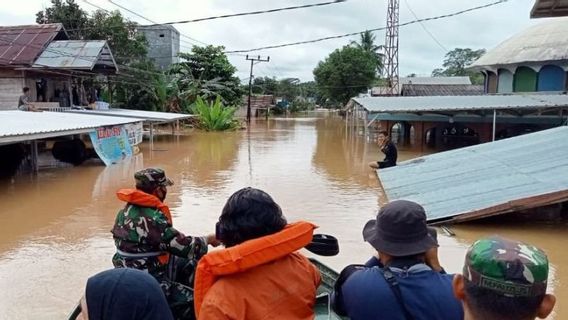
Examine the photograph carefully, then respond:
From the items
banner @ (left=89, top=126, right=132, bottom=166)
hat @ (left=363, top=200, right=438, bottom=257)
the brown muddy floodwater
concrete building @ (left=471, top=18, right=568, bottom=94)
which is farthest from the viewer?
concrete building @ (left=471, top=18, right=568, bottom=94)

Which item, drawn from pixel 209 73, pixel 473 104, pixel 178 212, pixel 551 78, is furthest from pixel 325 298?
pixel 209 73

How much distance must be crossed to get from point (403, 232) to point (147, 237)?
1.69 meters

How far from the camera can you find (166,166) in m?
16.8

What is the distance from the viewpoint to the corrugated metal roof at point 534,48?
24000 mm

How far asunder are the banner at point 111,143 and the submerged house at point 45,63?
4097mm

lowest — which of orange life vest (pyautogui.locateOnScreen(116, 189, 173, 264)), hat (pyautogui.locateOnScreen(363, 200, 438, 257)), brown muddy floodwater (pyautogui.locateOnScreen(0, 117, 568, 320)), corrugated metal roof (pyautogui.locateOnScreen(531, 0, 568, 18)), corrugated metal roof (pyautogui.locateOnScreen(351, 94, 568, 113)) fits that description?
brown muddy floodwater (pyautogui.locateOnScreen(0, 117, 568, 320))

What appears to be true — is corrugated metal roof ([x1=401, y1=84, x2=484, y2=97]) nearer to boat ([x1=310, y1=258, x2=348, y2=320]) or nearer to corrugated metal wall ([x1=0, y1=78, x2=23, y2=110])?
corrugated metal wall ([x1=0, y1=78, x2=23, y2=110])

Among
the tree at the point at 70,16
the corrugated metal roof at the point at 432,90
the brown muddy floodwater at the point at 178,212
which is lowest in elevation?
the brown muddy floodwater at the point at 178,212

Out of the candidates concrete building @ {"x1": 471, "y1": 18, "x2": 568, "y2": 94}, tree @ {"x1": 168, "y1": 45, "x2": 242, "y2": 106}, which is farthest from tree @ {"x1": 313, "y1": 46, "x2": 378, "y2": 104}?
concrete building @ {"x1": 471, "y1": 18, "x2": 568, "y2": 94}

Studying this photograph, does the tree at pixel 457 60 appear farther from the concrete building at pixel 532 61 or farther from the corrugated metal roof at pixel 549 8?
the corrugated metal roof at pixel 549 8

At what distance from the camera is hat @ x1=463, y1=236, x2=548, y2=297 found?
53.1 inches

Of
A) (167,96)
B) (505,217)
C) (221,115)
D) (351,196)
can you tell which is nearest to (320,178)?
(351,196)

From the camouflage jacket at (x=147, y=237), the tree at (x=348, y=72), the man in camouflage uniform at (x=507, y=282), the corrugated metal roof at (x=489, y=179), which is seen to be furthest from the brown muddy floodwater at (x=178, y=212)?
the tree at (x=348, y=72)

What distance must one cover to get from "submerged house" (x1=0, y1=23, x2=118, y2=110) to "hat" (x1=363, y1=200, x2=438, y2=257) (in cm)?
2059
